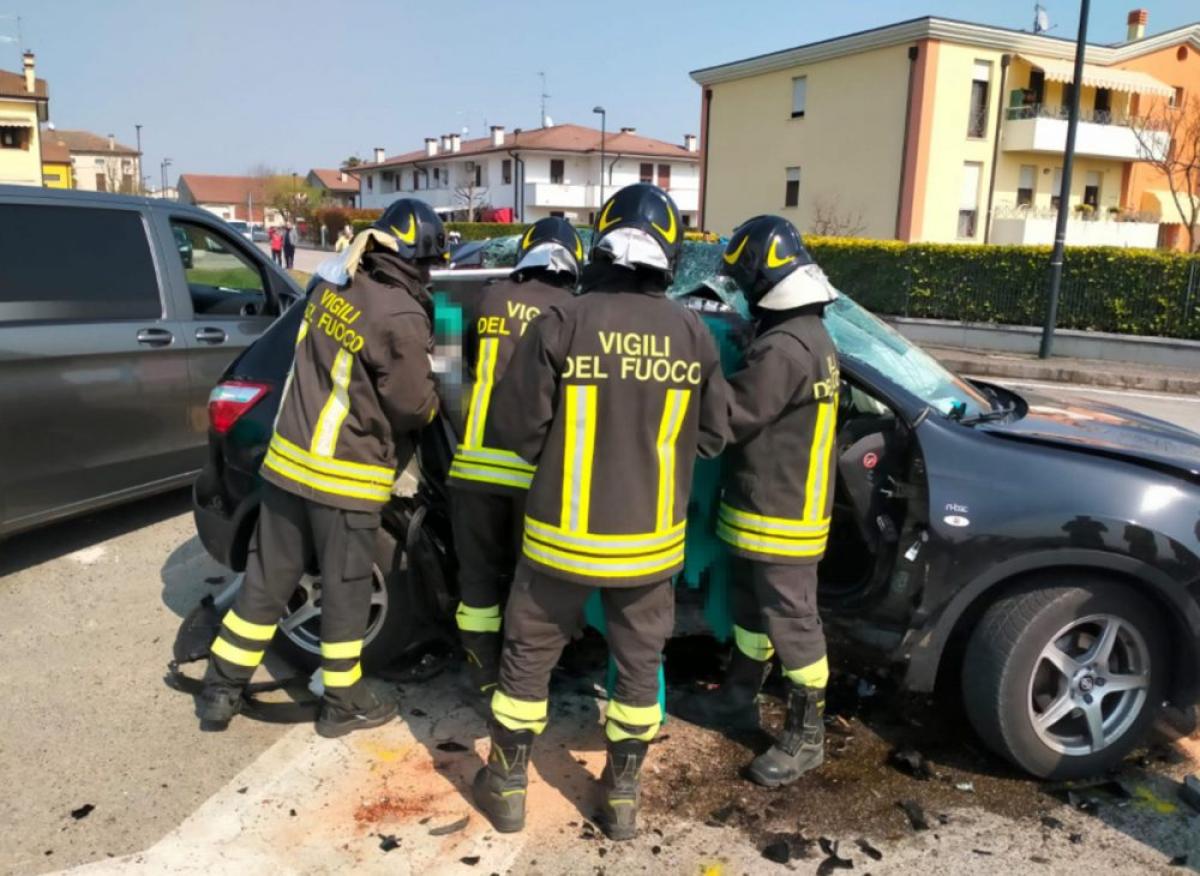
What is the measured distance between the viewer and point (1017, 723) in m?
3.31

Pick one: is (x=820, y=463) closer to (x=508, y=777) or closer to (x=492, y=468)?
(x=492, y=468)

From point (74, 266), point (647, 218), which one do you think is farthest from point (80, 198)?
point (647, 218)

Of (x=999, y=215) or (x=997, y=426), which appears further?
(x=999, y=215)

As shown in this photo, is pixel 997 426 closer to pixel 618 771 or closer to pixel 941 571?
pixel 941 571

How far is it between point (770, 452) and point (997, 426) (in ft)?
3.18

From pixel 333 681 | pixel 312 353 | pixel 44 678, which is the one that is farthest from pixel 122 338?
pixel 333 681

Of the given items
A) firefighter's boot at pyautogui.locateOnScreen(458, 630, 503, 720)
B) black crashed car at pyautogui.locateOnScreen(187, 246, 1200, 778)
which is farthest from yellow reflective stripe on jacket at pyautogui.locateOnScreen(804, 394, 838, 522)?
firefighter's boot at pyautogui.locateOnScreen(458, 630, 503, 720)

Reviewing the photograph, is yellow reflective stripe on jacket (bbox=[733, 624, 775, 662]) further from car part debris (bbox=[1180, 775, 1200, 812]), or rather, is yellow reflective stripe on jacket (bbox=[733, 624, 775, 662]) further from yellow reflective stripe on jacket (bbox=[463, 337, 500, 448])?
car part debris (bbox=[1180, 775, 1200, 812])

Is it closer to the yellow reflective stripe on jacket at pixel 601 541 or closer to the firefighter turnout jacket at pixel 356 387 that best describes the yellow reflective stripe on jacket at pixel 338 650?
the firefighter turnout jacket at pixel 356 387

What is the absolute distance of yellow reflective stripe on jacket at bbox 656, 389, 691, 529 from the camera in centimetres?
280

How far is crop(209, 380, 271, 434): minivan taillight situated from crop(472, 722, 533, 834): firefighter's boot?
179 cm

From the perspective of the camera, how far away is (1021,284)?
16312 millimetres

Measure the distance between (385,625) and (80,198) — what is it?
3127 mm

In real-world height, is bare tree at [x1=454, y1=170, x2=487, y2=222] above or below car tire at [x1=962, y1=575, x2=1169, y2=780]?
above
